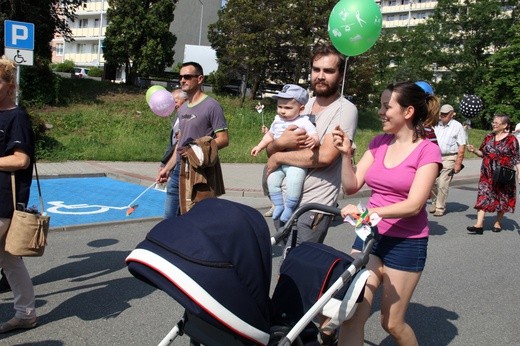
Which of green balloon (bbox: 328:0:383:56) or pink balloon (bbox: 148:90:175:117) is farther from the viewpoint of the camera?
pink balloon (bbox: 148:90:175:117)

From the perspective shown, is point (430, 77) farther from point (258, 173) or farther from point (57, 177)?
point (57, 177)

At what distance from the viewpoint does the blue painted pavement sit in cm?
823

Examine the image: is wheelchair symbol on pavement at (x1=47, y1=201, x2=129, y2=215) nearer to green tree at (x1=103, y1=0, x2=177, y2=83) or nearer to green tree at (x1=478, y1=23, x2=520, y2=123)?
green tree at (x1=103, y1=0, x2=177, y2=83)

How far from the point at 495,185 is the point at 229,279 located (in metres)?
7.70

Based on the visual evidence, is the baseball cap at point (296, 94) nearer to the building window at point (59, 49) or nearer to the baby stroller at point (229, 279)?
the baby stroller at point (229, 279)

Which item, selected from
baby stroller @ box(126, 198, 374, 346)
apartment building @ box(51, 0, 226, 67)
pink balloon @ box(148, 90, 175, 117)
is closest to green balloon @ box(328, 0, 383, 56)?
baby stroller @ box(126, 198, 374, 346)

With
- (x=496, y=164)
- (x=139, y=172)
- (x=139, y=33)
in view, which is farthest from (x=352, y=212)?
(x=139, y=33)

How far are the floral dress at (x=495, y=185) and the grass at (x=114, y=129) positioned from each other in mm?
8215

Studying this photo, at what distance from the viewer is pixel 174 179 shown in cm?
492

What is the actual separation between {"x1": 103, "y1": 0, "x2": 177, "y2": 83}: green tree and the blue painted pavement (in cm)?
1963

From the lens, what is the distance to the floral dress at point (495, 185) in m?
8.52

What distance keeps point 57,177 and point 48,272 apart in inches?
262

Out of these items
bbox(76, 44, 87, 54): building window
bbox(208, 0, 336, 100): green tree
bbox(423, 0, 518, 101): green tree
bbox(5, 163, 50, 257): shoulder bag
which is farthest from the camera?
bbox(76, 44, 87, 54): building window

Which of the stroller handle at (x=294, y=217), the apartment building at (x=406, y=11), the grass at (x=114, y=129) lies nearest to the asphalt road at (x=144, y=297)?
the stroller handle at (x=294, y=217)
